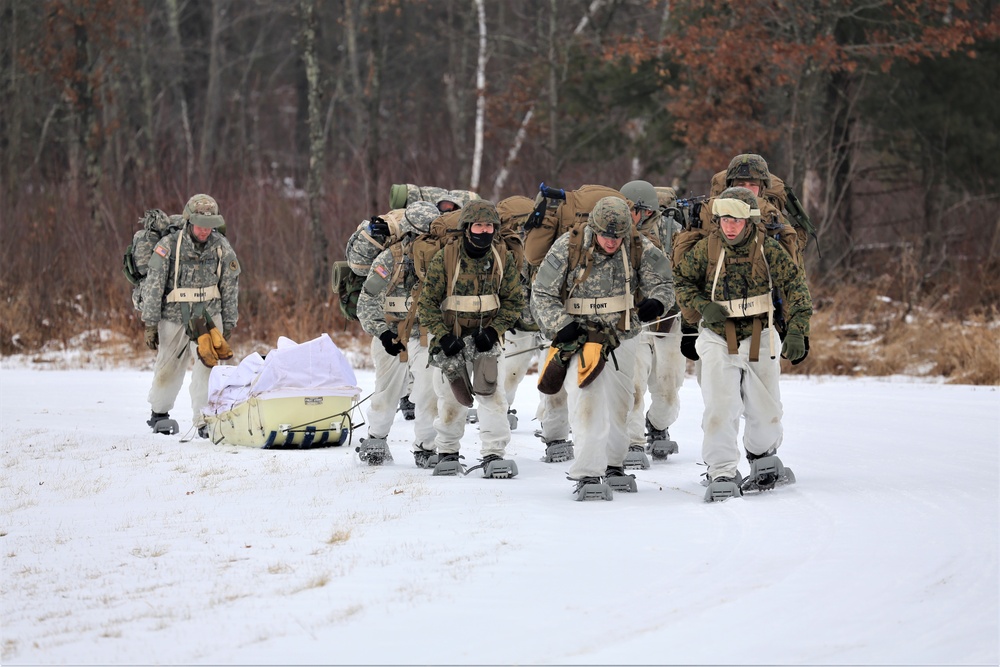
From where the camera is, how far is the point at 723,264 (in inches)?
347

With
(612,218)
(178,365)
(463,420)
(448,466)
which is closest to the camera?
(612,218)

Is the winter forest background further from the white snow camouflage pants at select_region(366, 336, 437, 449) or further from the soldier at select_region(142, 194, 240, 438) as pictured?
the white snow camouflage pants at select_region(366, 336, 437, 449)

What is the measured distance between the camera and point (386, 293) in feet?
33.5

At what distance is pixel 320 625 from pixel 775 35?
1720 cm

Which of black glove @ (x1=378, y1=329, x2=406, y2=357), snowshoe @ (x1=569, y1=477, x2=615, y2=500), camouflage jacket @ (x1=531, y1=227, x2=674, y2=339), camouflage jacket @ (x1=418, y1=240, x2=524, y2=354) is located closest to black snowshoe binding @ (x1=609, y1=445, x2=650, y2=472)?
snowshoe @ (x1=569, y1=477, x2=615, y2=500)

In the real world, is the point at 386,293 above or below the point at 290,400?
above

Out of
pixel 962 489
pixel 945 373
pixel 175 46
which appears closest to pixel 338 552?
pixel 962 489

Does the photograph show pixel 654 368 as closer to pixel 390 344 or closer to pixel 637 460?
pixel 637 460

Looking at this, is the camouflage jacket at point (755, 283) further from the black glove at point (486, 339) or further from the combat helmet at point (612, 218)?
the black glove at point (486, 339)

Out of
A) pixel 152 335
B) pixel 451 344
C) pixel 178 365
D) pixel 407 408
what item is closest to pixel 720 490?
pixel 451 344

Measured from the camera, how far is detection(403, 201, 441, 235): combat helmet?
987cm

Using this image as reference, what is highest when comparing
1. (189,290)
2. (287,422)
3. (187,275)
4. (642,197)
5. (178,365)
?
(642,197)

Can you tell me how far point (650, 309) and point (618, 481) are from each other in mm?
1245

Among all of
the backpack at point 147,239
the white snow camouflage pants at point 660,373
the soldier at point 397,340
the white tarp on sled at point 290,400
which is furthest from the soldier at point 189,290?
the white snow camouflage pants at point 660,373
